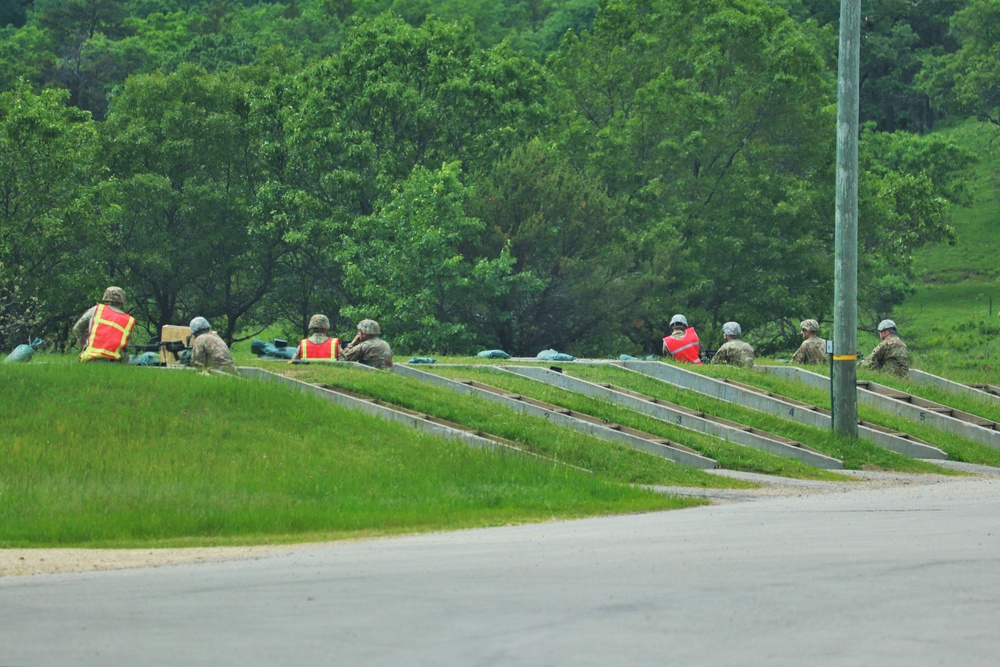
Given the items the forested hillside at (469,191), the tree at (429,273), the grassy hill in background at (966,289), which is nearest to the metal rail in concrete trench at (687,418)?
the tree at (429,273)

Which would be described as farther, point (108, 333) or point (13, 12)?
point (13, 12)

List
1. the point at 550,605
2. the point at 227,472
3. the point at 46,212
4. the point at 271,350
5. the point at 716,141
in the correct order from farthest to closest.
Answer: the point at 716,141, the point at 46,212, the point at 271,350, the point at 227,472, the point at 550,605

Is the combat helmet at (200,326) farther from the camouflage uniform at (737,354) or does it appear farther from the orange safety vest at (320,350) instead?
the camouflage uniform at (737,354)

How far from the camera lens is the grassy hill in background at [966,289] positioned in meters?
65.1

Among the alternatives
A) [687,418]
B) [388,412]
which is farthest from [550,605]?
[687,418]

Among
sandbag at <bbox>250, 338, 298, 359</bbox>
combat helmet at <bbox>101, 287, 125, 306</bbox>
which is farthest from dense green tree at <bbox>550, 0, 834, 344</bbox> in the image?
combat helmet at <bbox>101, 287, 125, 306</bbox>

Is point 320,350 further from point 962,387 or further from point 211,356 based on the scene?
point 962,387

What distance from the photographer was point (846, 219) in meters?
23.9

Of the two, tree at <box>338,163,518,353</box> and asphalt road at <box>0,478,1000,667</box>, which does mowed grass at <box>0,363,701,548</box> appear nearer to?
asphalt road at <box>0,478,1000,667</box>

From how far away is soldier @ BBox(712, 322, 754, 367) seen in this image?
30.6 metres

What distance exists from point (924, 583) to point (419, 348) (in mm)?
35099

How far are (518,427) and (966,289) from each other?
61.1 meters

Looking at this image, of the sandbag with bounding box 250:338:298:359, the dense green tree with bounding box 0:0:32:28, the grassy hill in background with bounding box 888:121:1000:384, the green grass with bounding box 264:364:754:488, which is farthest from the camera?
the dense green tree with bounding box 0:0:32:28

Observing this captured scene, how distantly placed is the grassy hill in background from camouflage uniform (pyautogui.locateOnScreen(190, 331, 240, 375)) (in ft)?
120
